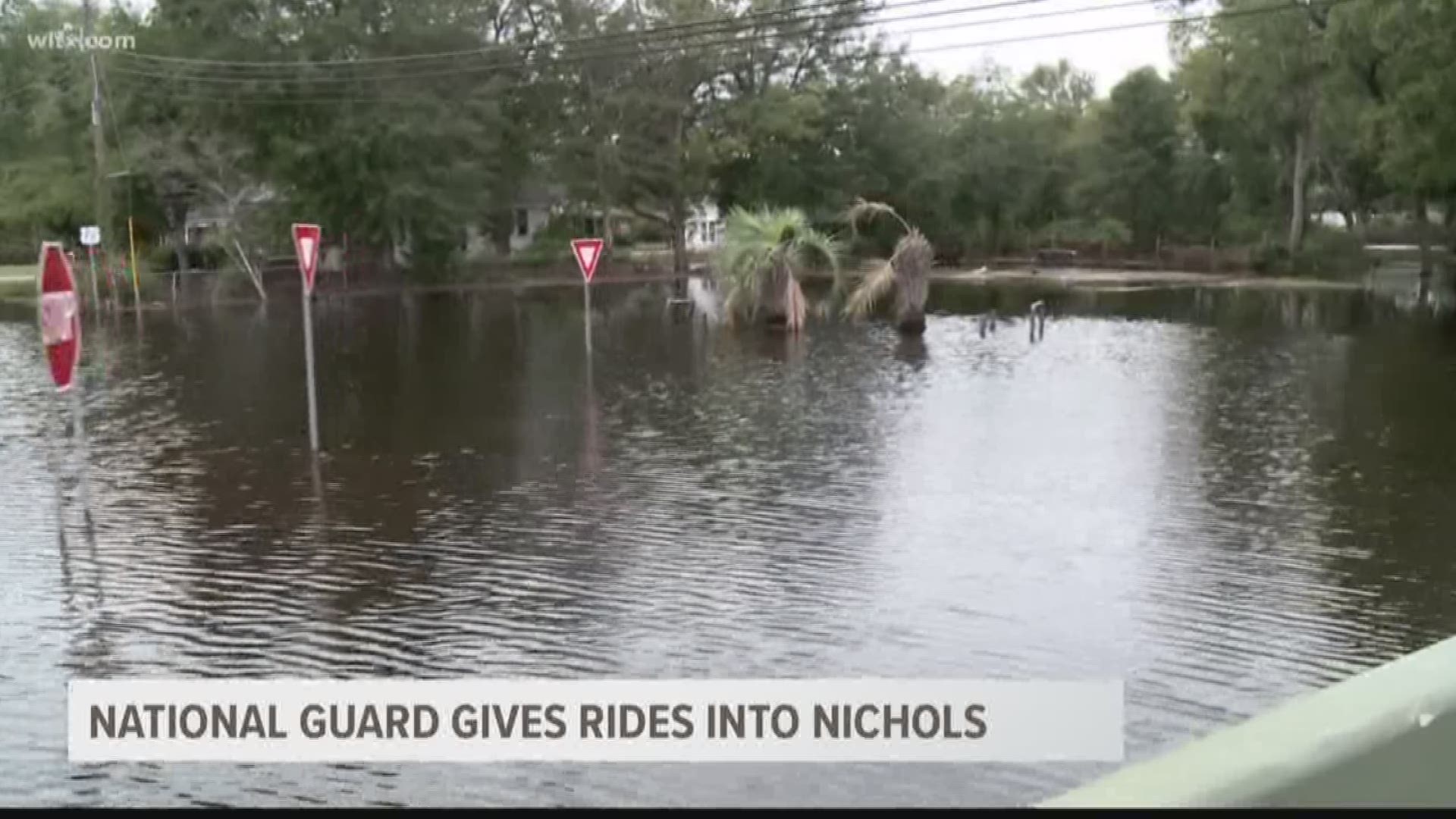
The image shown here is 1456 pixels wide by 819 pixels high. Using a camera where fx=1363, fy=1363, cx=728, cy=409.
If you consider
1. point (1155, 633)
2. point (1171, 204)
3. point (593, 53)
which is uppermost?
point (593, 53)

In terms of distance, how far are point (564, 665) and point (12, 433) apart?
9.98 metres

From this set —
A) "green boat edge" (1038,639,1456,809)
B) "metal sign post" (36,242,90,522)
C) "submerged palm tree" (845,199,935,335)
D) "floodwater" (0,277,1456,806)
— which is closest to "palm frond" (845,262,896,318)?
"submerged palm tree" (845,199,935,335)

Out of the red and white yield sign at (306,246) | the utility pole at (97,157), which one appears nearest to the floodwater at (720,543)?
the red and white yield sign at (306,246)

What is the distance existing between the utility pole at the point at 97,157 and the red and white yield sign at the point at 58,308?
22.4m

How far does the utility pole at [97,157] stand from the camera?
27625 mm

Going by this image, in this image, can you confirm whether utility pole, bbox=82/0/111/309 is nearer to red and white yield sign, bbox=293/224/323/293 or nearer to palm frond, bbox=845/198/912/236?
palm frond, bbox=845/198/912/236

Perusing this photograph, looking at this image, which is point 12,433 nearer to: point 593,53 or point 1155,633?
point 1155,633

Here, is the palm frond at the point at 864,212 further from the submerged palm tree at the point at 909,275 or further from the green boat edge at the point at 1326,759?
the green boat edge at the point at 1326,759

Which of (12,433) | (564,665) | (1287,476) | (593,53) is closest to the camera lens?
(564,665)

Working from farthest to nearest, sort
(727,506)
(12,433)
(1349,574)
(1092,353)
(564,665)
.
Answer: (1092,353), (12,433), (727,506), (1349,574), (564,665)

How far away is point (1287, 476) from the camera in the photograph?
10.7 meters

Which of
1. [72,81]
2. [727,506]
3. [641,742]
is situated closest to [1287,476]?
[727,506]

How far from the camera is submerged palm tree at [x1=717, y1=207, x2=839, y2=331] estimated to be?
24.6 metres
